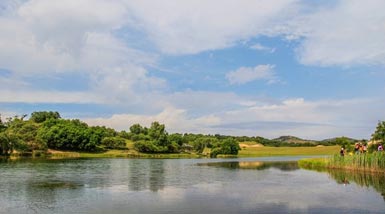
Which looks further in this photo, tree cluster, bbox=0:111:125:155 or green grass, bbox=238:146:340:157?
green grass, bbox=238:146:340:157

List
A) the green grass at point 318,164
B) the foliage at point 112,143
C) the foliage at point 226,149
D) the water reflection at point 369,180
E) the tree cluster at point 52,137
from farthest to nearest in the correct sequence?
the foliage at point 226,149, the foliage at point 112,143, the tree cluster at point 52,137, the green grass at point 318,164, the water reflection at point 369,180

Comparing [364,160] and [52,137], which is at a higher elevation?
Result: [52,137]

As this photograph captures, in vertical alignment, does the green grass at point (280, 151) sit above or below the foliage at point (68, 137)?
below

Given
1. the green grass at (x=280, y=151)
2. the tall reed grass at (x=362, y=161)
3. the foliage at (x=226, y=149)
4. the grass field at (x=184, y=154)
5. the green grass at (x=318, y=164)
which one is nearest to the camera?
the tall reed grass at (x=362, y=161)

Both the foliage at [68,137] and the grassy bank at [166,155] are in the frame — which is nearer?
the grassy bank at [166,155]

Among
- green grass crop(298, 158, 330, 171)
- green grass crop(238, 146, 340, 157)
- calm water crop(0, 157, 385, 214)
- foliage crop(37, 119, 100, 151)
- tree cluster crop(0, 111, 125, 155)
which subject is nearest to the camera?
calm water crop(0, 157, 385, 214)

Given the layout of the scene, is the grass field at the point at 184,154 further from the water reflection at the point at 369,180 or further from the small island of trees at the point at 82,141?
the water reflection at the point at 369,180

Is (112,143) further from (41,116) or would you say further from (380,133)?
(380,133)

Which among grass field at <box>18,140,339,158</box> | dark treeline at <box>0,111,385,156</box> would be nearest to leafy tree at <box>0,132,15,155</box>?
dark treeline at <box>0,111,385,156</box>

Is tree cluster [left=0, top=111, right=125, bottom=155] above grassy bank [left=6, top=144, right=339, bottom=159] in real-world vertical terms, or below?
above

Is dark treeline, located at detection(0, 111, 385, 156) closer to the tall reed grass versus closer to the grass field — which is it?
the grass field

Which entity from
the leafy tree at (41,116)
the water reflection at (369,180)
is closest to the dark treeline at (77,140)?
the leafy tree at (41,116)

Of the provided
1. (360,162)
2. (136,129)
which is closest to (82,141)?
(136,129)

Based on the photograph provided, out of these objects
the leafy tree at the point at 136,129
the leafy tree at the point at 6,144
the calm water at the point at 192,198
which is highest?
the leafy tree at the point at 136,129
